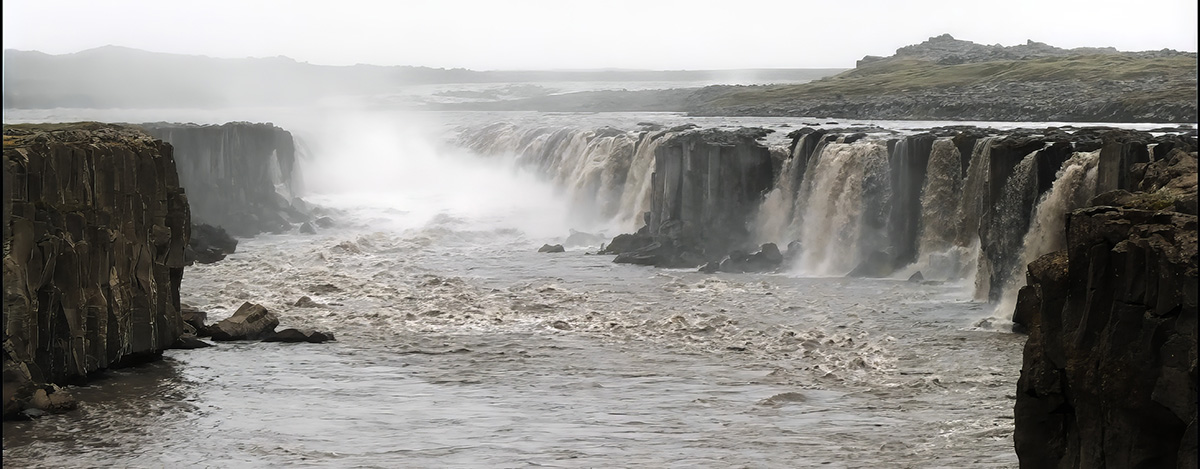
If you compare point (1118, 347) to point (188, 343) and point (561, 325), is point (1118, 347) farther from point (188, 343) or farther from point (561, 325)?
point (188, 343)

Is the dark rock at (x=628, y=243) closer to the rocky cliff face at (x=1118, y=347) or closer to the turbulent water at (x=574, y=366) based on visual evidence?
the turbulent water at (x=574, y=366)

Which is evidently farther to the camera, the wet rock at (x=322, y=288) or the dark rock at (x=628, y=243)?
the dark rock at (x=628, y=243)

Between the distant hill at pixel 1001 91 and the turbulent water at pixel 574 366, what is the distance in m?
27.6

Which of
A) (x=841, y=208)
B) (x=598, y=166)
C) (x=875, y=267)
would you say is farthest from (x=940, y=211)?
(x=598, y=166)

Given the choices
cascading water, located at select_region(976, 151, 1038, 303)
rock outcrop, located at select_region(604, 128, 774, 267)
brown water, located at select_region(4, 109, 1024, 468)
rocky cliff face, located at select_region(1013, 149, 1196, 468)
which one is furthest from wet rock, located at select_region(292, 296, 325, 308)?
rocky cliff face, located at select_region(1013, 149, 1196, 468)

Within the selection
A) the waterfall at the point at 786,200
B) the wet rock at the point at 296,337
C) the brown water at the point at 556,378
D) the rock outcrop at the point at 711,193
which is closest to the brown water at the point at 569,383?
the brown water at the point at 556,378

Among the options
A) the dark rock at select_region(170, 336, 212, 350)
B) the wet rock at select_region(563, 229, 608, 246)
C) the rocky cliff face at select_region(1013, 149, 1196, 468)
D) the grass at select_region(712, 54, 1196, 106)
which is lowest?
the wet rock at select_region(563, 229, 608, 246)

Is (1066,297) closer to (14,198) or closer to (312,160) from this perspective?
(14,198)

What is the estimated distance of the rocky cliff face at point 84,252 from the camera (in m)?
21.7

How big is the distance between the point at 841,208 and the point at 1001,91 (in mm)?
38216

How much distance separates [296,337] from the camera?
1159 inches

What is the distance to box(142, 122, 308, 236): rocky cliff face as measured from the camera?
5109 centimetres

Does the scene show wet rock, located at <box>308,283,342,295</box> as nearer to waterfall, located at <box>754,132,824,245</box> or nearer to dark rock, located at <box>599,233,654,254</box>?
dark rock, located at <box>599,233,654,254</box>

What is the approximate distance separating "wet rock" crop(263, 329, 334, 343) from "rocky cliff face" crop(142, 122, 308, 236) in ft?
66.6
